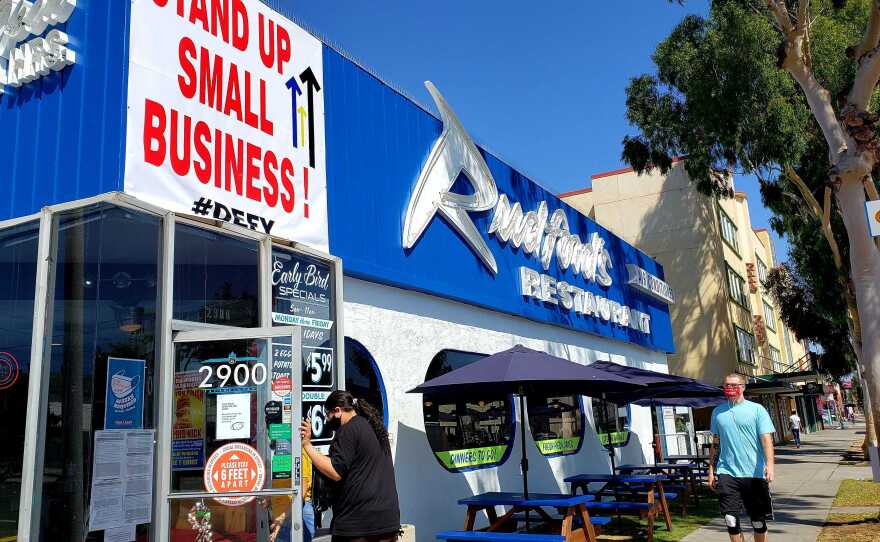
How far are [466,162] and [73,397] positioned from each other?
291 inches

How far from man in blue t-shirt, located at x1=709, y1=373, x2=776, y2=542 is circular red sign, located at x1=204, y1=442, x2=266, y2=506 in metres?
4.51

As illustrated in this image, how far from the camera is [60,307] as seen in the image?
537 centimetres

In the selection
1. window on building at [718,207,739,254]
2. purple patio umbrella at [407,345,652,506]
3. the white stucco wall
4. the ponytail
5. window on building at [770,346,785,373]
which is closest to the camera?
the ponytail

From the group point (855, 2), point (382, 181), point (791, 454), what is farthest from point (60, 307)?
point (791, 454)

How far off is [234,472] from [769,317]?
1797 inches

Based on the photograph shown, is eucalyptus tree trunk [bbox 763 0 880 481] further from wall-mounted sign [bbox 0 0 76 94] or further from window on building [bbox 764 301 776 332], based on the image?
window on building [bbox 764 301 776 332]

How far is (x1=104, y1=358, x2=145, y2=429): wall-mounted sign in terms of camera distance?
5242 millimetres

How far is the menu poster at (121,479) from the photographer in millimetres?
4984

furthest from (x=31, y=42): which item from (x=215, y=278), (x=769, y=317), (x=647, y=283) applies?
(x=769, y=317)

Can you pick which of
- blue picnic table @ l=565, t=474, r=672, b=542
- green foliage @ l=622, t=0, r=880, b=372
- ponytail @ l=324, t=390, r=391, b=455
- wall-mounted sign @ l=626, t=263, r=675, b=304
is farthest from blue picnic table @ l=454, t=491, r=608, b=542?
wall-mounted sign @ l=626, t=263, r=675, b=304

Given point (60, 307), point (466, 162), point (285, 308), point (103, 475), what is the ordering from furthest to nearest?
point (466, 162) → point (285, 308) → point (60, 307) → point (103, 475)

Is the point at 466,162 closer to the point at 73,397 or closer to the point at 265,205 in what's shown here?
the point at 265,205

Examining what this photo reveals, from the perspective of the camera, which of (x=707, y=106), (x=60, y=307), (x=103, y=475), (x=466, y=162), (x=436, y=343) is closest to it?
(x=103, y=475)

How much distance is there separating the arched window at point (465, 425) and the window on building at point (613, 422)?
477 centimetres
